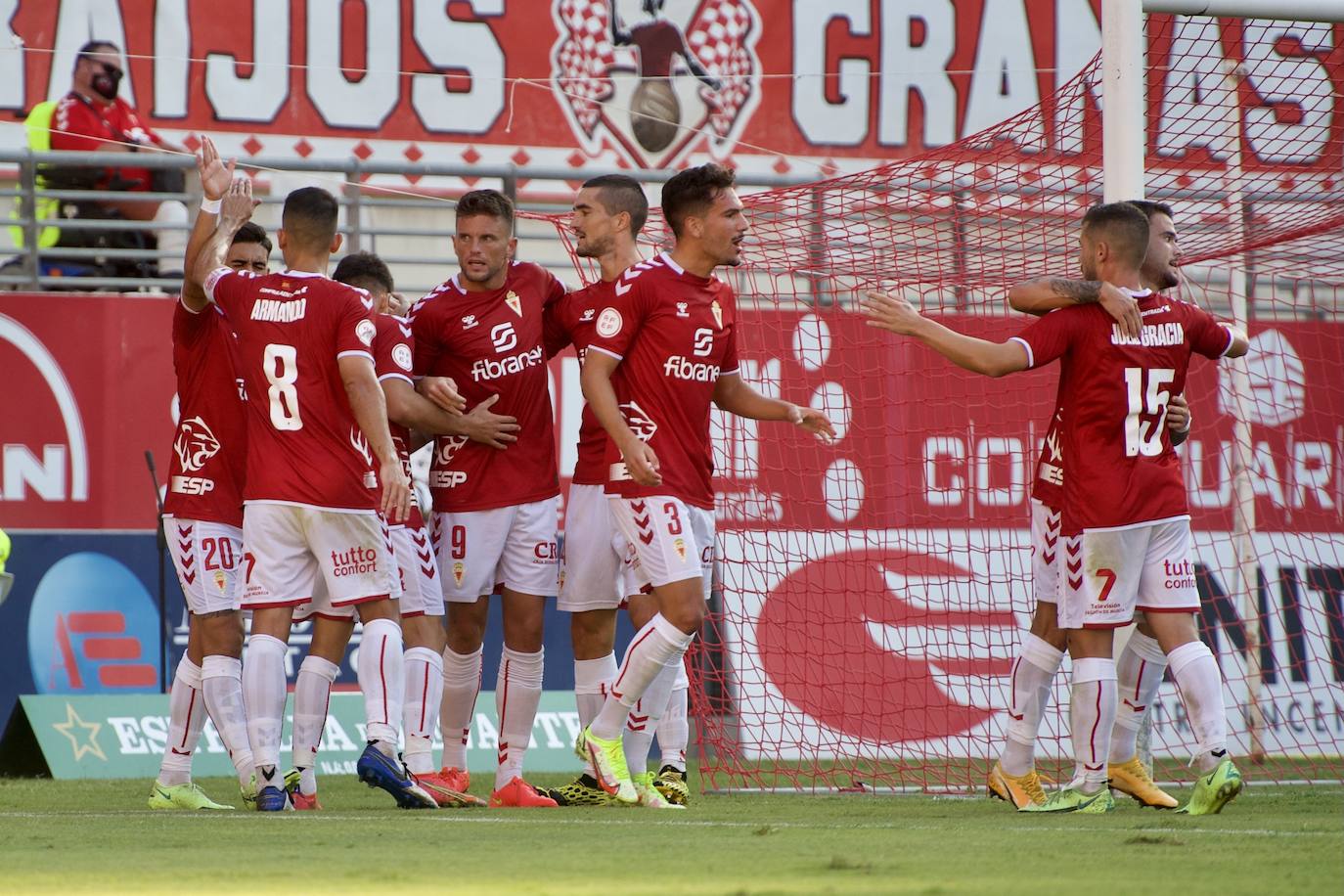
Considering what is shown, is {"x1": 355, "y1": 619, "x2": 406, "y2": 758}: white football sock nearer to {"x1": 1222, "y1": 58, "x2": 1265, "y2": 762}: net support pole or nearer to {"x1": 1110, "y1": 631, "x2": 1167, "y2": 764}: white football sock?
{"x1": 1110, "y1": 631, "x2": 1167, "y2": 764}: white football sock

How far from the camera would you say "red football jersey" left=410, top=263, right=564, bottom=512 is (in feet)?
23.2

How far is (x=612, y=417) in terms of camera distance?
20.7 ft

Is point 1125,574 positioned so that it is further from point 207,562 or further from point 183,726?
point 183,726

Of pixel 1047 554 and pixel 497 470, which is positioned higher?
pixel 497 470

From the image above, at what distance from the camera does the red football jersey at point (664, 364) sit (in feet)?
21.4

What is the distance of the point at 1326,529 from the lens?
11.2m

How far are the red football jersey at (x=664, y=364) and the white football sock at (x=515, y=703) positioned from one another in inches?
38.0

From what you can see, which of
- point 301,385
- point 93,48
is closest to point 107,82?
point 93,48

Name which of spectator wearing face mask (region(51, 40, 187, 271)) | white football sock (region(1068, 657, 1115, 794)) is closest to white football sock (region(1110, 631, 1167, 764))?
white football sock (region(1068, 657, 1115, 794))

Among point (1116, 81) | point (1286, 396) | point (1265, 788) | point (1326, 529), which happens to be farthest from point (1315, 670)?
point (1116, 81)

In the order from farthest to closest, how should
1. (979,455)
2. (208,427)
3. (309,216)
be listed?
(979,455)
(208,427)
(309,216)

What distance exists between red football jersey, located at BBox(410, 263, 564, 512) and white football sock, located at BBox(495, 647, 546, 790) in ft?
2.06

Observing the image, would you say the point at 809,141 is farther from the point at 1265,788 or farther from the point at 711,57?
the point at 1265,788

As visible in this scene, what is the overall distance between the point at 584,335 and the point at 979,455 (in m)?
3.86
